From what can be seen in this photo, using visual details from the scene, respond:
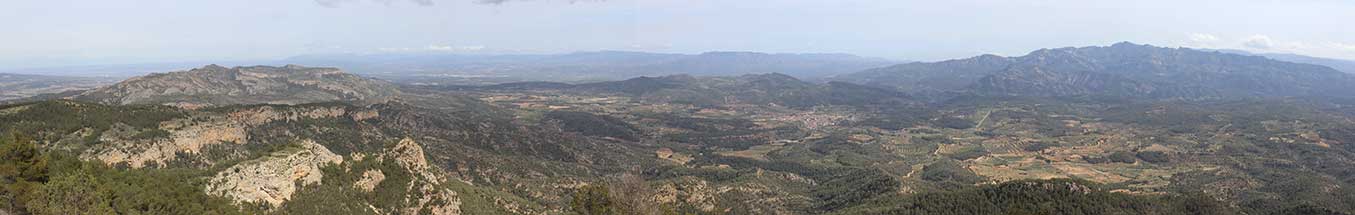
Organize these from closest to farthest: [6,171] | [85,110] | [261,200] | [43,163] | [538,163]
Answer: [6,171], [43,163], [261,200], [85,110], [538,163]

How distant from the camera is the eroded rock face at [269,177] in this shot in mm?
78875

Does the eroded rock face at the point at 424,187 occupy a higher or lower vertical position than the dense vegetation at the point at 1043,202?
higher

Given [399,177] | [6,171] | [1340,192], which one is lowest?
[1340,192]

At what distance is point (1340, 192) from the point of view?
169m

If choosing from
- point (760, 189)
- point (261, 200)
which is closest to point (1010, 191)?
point (760, 189)

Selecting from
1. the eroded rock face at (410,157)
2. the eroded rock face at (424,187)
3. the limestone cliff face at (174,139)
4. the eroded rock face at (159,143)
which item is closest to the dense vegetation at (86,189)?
the eroded rock face at (159,143)

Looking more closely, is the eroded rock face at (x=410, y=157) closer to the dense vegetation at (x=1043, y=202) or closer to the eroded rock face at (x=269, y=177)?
the eroded rock face at (x=269, y=177)

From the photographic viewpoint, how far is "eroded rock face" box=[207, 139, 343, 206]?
78.9 metres

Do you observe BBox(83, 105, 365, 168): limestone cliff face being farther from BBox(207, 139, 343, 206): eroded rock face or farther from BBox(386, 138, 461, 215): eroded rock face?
BBox(386, 138, 461, 215): eroded rock face

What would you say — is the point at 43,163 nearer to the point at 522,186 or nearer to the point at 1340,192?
the point at 522,186

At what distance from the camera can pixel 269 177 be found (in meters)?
82.8

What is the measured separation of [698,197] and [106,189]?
313 ft

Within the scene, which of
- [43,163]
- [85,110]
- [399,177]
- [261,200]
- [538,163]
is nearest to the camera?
[43,163]

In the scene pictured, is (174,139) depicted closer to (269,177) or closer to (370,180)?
(370,180)
